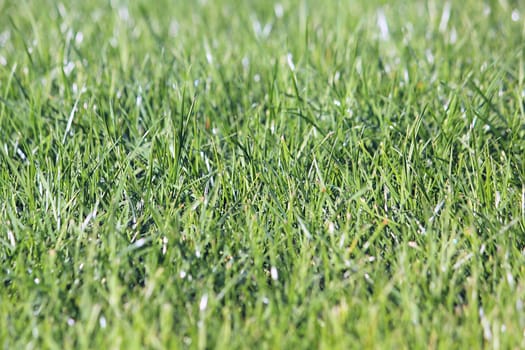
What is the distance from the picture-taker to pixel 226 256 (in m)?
1.86

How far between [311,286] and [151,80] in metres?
1.35

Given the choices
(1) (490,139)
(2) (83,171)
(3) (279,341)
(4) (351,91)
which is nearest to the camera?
(3) (279,341)

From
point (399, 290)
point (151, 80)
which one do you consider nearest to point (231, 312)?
point (399, 290)

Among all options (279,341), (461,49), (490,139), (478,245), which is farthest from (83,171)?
(461,49)

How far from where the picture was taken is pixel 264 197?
202cm

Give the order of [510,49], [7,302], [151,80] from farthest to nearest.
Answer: [510,49], [151,80], [7,302]

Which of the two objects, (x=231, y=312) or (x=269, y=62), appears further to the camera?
(x=269, y=62)

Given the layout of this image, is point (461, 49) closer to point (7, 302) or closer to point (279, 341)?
point (279, 341)

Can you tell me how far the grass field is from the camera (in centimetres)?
163

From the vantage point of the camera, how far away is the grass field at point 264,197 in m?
1.63

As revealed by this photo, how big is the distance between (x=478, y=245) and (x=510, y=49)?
5.11 ft

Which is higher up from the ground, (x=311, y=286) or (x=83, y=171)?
(x=83, y=171)

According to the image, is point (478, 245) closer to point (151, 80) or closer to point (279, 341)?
point (279, 341)

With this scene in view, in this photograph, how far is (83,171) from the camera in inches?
84.0
